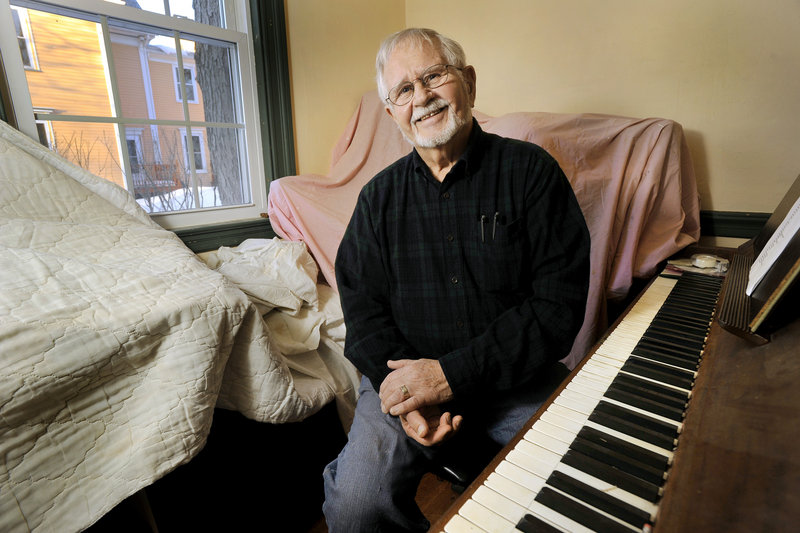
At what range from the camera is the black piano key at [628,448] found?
Answer: 0.53 meters

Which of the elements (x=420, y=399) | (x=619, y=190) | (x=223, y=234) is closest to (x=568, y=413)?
(x=420, y=399)

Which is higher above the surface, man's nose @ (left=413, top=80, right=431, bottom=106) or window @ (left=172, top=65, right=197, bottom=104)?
window @ (left=172, top=65, right=197, bottom=104)

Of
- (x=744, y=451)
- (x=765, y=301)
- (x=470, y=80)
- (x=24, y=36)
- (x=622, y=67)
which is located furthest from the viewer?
(x=622, y=67)

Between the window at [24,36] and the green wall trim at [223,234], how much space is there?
0.71 metres

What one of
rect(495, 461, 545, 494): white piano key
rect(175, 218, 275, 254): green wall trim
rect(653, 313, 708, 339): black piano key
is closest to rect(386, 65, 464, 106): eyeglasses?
rect(653, 313, 708, 339): black piano key

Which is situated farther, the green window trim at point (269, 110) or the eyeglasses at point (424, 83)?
the green window trim at point (269, 110)

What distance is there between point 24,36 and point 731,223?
277cm

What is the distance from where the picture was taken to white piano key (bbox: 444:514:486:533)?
0.49m

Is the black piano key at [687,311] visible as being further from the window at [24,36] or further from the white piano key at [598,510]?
the window at [24,36]

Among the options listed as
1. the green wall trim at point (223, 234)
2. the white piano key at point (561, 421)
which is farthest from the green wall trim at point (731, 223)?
the green wall trim at point (223, 234)

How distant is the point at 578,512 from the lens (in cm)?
48

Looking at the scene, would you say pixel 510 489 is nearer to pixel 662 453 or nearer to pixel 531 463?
pixel 531 463

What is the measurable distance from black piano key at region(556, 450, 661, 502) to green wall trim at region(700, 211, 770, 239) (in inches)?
69.4

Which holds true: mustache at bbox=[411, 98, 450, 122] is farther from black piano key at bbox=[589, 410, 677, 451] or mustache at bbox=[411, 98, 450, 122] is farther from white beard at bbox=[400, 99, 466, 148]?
black piano key at bbox=[589, 410, 677, 451]
